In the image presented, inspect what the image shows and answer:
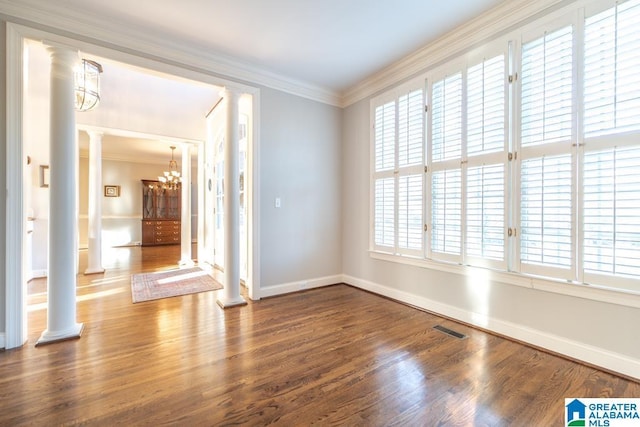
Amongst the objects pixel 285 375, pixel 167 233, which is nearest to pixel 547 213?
pixel 285 375

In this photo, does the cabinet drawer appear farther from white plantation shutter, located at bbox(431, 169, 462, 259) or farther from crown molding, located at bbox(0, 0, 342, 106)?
white plantation shutter, located at bbox(431, 169, 462, 259)

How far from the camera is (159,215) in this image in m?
8.84

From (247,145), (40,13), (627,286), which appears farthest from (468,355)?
(40,13)

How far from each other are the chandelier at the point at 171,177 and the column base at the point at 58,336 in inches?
219

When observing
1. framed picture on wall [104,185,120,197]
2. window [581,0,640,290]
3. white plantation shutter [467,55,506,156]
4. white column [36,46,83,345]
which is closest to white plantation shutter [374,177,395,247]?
white plantation shutter [467,55,506,156]

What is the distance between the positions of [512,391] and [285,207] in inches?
111

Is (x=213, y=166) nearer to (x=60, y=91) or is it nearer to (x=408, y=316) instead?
(x=60, y=91)

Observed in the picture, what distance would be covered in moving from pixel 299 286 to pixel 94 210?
12.7 feet

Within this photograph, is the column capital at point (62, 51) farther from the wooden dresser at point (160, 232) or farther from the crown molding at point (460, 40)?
the wooden dresser at point (160, 232)

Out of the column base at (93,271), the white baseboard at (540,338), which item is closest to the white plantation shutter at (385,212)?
the white baseboard at (540,338)

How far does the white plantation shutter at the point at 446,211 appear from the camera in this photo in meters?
2.70

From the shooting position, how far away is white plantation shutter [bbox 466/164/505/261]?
240cm

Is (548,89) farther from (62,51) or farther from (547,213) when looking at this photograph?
(62,51)

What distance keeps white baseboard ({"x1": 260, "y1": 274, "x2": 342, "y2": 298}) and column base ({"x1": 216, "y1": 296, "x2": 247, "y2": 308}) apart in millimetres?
281
